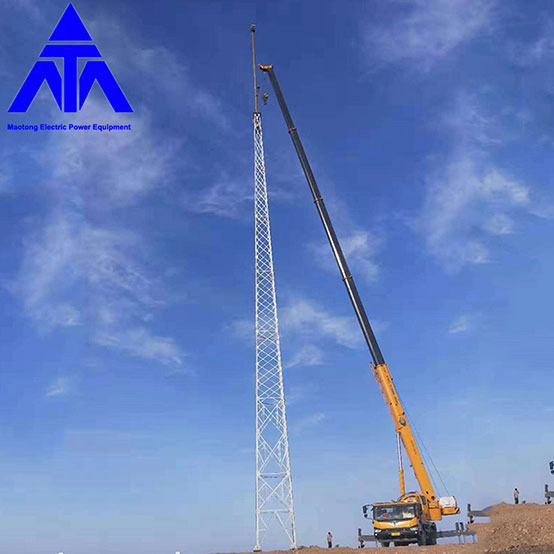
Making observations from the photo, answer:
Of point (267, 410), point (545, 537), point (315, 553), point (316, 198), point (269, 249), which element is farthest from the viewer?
point (316, 198)

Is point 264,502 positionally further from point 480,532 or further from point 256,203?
point 256,203

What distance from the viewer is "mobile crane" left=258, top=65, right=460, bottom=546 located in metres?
42.2

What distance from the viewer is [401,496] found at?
149ft

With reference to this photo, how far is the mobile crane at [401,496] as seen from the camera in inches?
1660

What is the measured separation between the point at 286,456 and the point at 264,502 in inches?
124

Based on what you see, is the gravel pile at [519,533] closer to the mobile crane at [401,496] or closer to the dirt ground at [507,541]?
the dirt ground at [507,541]

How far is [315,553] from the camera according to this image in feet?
131

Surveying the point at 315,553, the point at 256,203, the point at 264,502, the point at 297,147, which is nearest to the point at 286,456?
the point at 264,502

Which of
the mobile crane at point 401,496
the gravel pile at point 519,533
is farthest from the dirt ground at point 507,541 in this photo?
the mobile crane at point 401,496

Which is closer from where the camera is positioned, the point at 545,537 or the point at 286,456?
the point at 545,537

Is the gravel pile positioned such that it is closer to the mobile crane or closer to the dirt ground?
the dirt ground

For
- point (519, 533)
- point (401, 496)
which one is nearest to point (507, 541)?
point (519, 533)

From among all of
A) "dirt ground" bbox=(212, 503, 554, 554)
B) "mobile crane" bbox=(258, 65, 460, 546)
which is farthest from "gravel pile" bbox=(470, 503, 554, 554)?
"mobile crane" bbox=(258, 65, 460, 546)

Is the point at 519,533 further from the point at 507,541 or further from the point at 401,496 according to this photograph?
the point at 401,496
